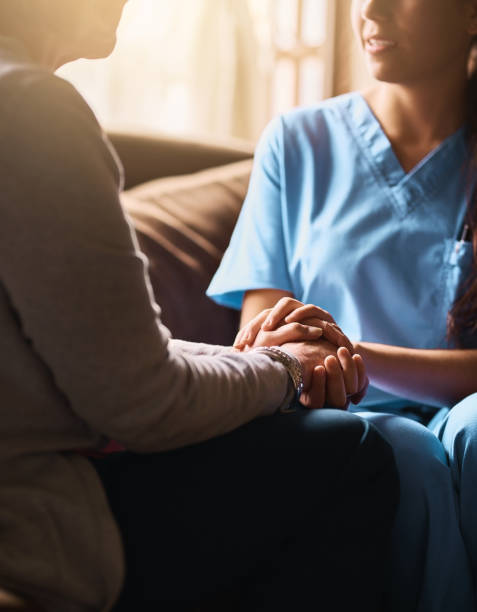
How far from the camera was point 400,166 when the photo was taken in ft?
3.90

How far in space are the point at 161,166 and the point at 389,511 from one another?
1.11 m

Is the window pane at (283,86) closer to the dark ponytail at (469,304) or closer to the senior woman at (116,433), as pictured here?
the dark ponytail at (469,304)

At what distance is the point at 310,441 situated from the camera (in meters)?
0.73

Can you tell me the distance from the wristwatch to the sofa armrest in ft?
3.13

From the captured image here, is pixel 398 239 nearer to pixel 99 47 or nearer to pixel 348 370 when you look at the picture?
pixel 348 370

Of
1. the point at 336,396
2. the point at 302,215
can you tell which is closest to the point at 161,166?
the point at 302,215

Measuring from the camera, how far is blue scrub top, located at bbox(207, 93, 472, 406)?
3.73ft

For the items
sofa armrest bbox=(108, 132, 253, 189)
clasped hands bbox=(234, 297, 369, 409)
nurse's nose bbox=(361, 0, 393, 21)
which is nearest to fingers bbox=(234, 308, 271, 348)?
clasped hands bbox=(234, 297, 369, 409)

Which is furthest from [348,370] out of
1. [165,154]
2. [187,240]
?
[165,154]

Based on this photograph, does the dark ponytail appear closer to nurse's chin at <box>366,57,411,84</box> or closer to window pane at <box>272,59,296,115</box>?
nurse's chin at <box>366,57,411,84</box>

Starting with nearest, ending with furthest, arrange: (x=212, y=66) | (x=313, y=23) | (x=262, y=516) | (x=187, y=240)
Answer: (x=262, y=516) < (x=187, y=240) < (x=212, y=66) < (x=313, y=23)

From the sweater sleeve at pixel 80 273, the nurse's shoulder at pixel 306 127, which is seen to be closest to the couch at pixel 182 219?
the nurse's shoulder at pixel 306 127

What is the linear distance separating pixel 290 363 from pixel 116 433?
0.77ft

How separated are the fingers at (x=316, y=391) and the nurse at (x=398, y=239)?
0.23 feet
